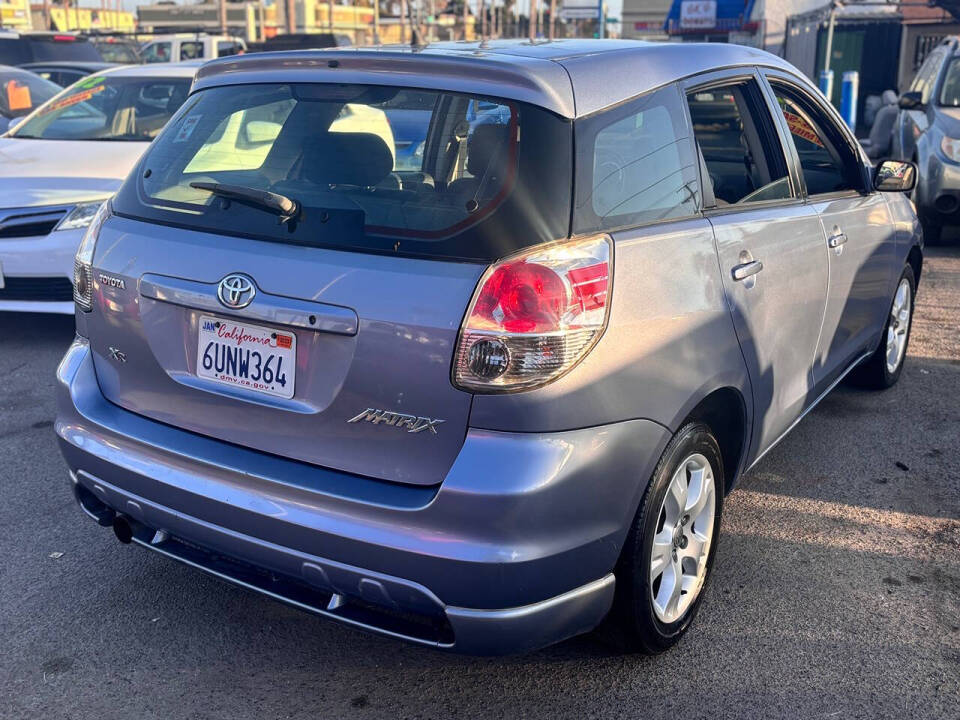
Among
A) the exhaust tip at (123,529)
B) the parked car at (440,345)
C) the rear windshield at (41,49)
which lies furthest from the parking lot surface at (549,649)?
the rear windshield at (41,49)

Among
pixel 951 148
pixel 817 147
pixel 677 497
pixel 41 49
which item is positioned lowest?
pixel 677 497

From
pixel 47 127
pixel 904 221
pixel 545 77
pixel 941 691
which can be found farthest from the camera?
pixel 47 127


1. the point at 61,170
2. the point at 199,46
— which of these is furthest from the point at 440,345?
the point at 199,46

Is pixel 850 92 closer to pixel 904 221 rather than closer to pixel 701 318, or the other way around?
pixel 904 221

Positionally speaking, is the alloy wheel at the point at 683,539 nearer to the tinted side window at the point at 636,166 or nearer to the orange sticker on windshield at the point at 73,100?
the tinted side window at the point at 636,166

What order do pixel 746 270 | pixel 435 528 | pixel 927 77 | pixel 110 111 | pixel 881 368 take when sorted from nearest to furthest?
pixel 435 528
pixel 746 270
pixel 881 368
pixel 110 111
pixel 927 77

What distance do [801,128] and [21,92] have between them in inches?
310

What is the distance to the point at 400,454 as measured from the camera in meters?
2.41

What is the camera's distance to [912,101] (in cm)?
980

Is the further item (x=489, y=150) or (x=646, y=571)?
(x=646, y=571)

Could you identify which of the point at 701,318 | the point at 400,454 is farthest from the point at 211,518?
the point at 701,318

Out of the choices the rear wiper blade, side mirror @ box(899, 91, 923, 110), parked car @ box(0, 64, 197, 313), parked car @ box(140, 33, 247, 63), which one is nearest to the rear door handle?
the rear wiper blade

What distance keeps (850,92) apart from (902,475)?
16.5 m

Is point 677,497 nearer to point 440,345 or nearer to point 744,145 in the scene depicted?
point 440,345
